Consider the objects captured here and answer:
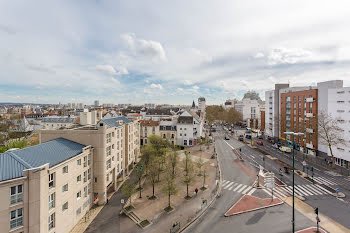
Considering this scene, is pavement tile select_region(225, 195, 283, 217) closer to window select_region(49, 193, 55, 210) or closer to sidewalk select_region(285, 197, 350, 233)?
sidewalk select_region(285, 197, 350, 233)

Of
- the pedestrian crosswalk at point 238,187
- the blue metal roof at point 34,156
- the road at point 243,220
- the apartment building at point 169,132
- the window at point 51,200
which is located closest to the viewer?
the blue metal roof at point 34,156

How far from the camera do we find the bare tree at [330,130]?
43969mm

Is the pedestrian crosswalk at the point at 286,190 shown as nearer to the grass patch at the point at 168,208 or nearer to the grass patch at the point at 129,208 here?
the grass patch at the point at 168,208

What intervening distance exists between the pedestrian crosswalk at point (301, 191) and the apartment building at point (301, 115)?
56.8 ft

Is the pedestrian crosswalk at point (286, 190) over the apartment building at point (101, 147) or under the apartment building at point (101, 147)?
under

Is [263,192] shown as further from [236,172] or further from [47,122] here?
[47,122]

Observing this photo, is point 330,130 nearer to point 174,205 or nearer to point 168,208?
point 174,205

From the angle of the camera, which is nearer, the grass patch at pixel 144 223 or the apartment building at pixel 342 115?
the grass patch at pixel 144 223

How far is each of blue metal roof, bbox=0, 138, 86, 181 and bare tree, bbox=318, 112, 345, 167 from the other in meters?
55.3

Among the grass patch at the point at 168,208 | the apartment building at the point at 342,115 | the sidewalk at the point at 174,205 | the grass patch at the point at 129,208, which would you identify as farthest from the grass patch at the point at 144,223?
the apartment building at the point at 342,115

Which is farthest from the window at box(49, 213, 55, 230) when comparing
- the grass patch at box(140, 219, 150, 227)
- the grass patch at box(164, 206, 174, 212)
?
the grass patch at box(164, 206, 174, 212)

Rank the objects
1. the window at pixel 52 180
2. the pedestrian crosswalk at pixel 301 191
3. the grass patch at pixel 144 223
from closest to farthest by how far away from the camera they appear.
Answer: the window at pixel 52 180 → the grass patch at pixel 144 223 → the pedestrian crosswalk at pixel 301 191

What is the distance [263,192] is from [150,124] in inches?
1709

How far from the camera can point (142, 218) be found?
25.0m
